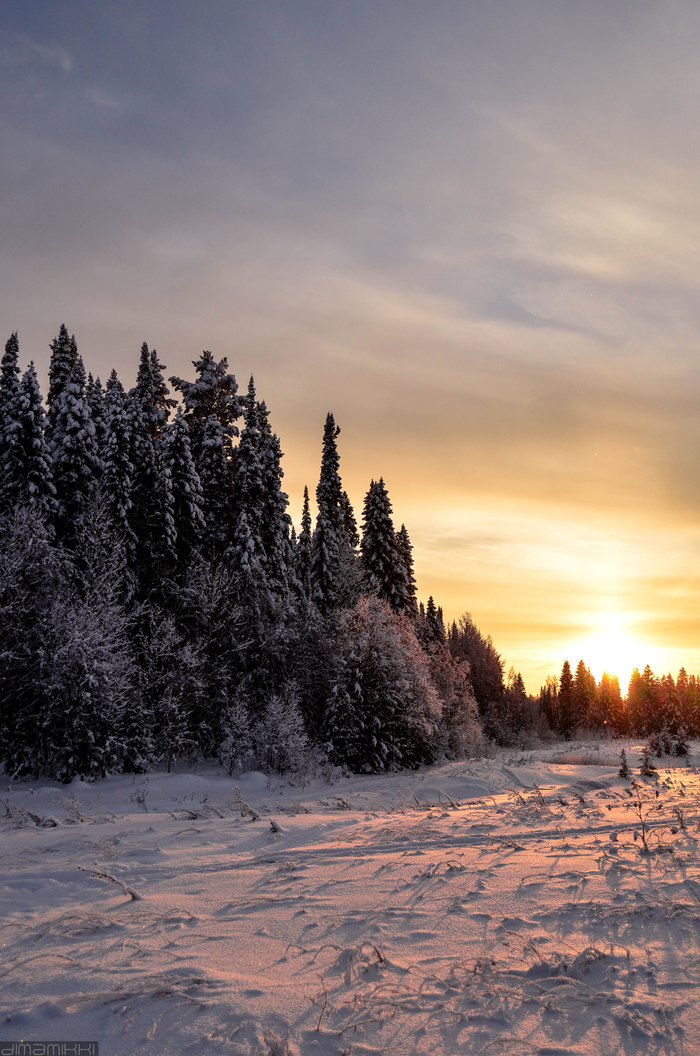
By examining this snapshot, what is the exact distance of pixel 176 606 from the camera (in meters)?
31.8

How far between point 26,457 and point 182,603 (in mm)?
10548

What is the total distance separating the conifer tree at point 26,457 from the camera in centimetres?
2898

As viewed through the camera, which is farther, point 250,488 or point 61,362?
point 61,362

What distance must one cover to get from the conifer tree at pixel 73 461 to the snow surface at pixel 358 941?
2479 centimetres

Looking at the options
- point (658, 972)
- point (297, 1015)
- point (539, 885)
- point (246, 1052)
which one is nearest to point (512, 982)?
point (658, 972)

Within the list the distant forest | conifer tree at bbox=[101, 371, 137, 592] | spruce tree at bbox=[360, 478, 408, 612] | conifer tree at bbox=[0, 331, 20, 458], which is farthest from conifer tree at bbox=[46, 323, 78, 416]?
spruce tree at bbox=[360, 478, 408, 612]

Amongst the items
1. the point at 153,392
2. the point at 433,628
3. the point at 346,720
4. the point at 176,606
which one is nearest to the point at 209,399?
the point at 153,392

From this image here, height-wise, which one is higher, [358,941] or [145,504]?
[145,504]

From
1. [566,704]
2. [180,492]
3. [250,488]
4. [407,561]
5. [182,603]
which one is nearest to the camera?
[182,603]

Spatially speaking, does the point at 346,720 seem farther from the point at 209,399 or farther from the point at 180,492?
the point at 209,399

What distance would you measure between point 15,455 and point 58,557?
6573mm

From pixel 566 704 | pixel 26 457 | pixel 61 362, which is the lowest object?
pixel 566 704

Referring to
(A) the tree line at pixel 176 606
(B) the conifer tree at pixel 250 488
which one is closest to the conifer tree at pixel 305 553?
(A) the tree line at pixel 176 606

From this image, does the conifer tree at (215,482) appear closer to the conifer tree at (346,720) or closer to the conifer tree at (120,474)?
the conifer tree at (120,474)
